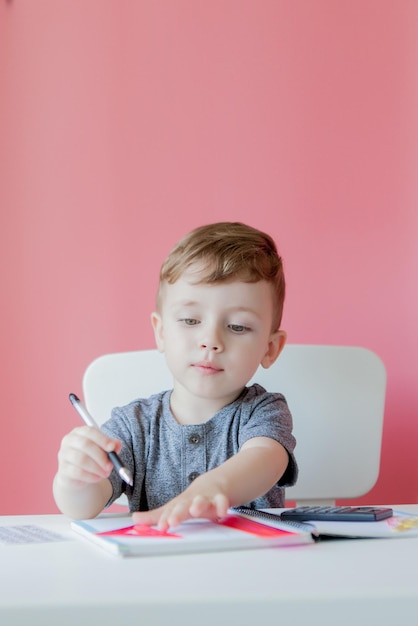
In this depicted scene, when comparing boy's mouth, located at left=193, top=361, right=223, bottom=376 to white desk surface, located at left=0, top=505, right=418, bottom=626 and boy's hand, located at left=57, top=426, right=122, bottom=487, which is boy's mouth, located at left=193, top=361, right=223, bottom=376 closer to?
boy's hand, located at left=57, top=426, right=122, bottom=487

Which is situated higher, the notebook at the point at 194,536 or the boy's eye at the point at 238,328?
the boy's eye at the point at 238,328

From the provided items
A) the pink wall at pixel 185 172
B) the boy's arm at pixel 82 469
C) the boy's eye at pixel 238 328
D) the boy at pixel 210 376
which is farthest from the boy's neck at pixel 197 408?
the pink wall at pixel 185 172

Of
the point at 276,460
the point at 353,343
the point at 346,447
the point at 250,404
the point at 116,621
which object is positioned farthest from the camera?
the point at 353,343

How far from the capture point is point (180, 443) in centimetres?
117

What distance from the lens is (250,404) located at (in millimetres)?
1186

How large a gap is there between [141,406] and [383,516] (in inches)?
20.4

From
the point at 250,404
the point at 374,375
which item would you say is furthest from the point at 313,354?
the point at 250,404

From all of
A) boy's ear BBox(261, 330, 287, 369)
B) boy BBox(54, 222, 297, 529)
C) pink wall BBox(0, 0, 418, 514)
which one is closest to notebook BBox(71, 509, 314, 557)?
boy BBox(54, 222, 297, 529)

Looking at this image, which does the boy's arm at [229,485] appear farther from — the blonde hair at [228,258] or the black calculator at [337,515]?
the blonde hair at [228,258]

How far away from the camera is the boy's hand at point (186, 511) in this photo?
71cm

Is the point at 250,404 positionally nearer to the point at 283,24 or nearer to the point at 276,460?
the point at 276,460

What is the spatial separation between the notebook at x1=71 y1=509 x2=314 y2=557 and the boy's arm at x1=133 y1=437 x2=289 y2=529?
1cm

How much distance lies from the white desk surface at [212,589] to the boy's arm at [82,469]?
0.21m

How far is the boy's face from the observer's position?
1.11 metres
